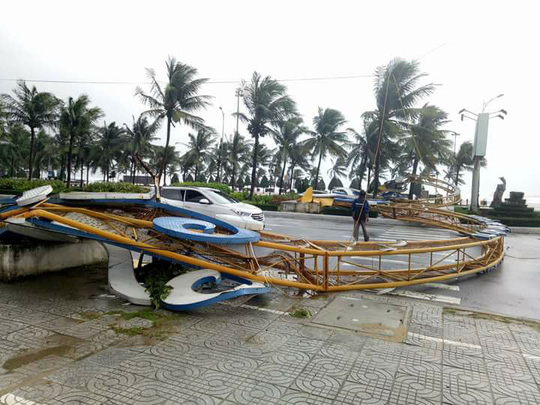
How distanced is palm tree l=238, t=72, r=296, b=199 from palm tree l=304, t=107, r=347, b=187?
622cm

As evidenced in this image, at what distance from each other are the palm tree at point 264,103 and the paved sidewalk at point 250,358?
971 inches

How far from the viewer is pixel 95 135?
4681 centimetres

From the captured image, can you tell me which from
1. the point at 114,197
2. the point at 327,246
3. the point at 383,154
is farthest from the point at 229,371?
the point at 383,154

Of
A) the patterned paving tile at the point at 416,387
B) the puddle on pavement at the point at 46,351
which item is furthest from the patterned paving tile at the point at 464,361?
the puddle on pavement at the point at 46,351

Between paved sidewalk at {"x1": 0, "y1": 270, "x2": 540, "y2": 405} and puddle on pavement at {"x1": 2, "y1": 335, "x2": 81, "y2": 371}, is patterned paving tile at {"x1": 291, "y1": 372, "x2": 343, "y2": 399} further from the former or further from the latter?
puddle on pavement at {"x1": 2, "y1": 335, "x2": 81, "y2": 371}

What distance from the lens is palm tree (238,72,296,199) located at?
29.2 m

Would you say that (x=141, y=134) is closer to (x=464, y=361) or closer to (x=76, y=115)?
(x=76, y=115)

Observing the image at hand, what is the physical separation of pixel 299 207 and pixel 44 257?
766 inches

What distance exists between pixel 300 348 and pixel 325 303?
1707 mm

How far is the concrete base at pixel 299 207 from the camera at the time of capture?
81.1ft

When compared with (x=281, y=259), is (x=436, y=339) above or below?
below

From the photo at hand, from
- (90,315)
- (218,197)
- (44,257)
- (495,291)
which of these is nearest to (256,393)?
(90,315)

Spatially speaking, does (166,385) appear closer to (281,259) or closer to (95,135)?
(281,259)

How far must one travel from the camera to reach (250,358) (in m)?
3.79
